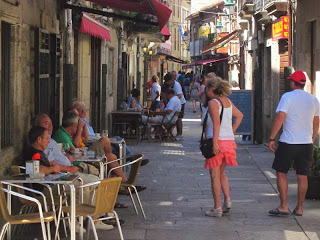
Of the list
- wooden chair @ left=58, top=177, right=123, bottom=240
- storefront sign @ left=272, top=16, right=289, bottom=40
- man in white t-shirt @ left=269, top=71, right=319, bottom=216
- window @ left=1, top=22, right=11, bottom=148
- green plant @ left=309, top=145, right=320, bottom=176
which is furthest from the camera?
storefront sign @ left=272, top=16, right=289, bottom=40

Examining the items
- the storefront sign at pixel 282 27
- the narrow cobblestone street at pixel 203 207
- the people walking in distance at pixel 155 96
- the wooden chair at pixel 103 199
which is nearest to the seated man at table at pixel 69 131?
the narrow cobblestone street at pixel 203 207

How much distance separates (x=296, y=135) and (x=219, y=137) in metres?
0.91

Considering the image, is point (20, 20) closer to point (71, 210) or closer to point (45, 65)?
point (45, 65)

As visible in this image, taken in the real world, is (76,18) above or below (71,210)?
above

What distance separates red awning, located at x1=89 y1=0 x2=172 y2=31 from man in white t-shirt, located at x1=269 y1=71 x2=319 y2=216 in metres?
3.29

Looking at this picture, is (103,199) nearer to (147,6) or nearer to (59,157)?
(59,157)

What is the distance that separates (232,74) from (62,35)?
96.6 feet

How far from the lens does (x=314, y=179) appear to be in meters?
10.2

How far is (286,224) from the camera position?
875 cm

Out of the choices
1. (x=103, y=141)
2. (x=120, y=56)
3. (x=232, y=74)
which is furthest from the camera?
(x=232, y=74)

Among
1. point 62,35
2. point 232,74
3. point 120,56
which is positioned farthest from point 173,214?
point 232,74

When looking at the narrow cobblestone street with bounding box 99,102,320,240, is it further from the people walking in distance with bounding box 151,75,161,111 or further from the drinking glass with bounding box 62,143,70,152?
the people walking in distance with bounding box 151,75,161,111

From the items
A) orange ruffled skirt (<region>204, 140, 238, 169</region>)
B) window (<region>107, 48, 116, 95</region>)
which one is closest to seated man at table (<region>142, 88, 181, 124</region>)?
window (<region>107, 48, 116, 95</region>)

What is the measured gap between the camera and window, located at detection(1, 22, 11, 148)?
28.4 feet
